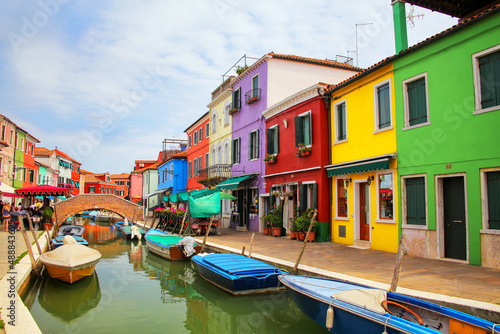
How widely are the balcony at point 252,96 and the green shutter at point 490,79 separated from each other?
488 inches

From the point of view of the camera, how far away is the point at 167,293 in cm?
1038

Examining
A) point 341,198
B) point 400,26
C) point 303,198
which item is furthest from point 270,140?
point 400,26

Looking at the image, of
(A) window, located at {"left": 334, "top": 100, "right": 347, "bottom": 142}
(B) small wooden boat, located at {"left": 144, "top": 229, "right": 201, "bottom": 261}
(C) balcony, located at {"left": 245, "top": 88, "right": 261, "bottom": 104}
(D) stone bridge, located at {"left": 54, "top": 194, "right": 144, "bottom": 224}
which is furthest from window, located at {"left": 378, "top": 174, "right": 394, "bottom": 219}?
(D) stone bridge, located at {"left": 54, "top": 194, "right": 144, "bottom": 224}

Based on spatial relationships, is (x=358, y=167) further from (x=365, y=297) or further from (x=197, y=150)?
(x=197, y=150)

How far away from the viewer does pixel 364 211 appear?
1324 cm

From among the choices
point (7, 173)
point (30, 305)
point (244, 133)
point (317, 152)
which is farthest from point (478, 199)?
point (7, 173)

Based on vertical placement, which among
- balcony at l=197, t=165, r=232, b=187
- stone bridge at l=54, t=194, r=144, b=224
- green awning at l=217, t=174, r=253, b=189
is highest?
balcony at l=197, t=165, r=232, b=187

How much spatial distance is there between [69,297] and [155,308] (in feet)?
9.63

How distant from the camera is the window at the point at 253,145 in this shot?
20.8m

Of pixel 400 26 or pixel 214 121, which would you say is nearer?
A: pixel 400 26

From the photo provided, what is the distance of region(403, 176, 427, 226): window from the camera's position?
1052 centimetres

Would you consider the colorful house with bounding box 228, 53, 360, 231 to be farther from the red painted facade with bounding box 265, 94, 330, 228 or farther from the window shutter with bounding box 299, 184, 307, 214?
the window shutter with bounding box 299, 184, 307, 214

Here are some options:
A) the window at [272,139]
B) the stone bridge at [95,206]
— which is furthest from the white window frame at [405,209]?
the stone bridge at [95,206]

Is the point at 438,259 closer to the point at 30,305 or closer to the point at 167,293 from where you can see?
the point at 167,293
